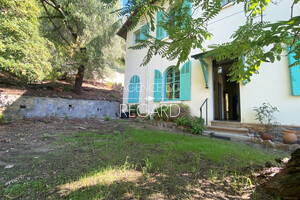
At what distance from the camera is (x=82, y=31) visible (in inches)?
279

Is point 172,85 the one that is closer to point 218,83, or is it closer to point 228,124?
point 218,83

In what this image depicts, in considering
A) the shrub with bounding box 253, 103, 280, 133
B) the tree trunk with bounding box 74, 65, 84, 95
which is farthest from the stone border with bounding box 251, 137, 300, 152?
the tree trunk with bounding box 74, 65, 84, 95

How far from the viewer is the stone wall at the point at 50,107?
17.1 ft

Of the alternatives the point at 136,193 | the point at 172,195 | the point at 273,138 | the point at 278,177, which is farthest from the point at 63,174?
the point at 273,138

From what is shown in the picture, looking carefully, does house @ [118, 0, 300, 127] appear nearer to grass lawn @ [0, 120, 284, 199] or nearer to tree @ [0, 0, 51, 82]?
grass lawn @ [0, 120, 284, 199]

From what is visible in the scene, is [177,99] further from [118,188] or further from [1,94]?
[1,94]

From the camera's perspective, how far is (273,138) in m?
3.62

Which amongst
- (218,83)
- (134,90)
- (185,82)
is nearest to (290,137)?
(185,82)

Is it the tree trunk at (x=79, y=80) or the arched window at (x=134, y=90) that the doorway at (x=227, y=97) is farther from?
the tree trunk at (x=79, y=80)

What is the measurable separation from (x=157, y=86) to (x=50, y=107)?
5.73 meters

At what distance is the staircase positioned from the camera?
13.6 feet

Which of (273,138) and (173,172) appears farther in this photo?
(273,138)

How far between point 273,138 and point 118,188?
458cm

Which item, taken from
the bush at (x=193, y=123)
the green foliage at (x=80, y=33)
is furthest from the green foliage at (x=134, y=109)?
the bush at (x=193, y=123)
